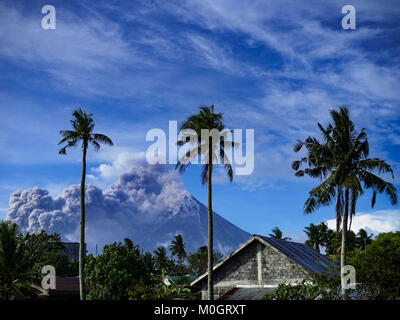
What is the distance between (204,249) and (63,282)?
230 feet

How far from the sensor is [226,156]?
37719 millimetres

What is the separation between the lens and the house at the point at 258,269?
31.3 metres

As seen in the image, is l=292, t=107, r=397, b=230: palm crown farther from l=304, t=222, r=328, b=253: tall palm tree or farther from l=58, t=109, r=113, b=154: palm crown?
l=304, t=222, r=328, b=253: tall palm tree

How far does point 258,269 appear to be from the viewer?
107 ft

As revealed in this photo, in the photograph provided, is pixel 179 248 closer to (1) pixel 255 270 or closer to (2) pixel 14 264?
(1) pixel 255 270

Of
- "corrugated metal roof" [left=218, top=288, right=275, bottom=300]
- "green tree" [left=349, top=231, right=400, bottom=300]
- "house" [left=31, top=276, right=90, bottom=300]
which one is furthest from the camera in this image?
"house" [left=31, top=276, right=90, bottom=300]

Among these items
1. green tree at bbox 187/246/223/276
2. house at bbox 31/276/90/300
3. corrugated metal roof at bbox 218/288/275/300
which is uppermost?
corrugated metal roof at bbox 218/288/275/300

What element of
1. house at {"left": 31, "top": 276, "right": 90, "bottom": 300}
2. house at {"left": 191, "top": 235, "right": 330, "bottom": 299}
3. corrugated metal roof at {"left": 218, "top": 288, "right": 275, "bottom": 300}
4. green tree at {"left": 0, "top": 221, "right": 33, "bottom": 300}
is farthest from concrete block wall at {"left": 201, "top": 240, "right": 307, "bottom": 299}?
house at {"left": 31, "top": 276, "right": 90, "bottom": 300}

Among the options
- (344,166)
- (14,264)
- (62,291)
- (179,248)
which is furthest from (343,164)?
(179,248)

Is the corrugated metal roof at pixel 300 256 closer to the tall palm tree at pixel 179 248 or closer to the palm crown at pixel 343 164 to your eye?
the palm crown at pixel 343 164

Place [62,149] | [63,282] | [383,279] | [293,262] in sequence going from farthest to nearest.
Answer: [63,282]
[62,149]
[293,262]
[383,279]

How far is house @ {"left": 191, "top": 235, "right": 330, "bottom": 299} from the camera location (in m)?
31.3
